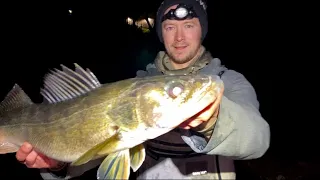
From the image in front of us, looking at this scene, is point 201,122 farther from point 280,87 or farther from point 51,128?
point 280,87

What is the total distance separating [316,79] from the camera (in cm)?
1712

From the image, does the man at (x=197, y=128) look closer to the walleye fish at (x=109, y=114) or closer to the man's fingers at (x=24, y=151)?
the man's fingers at (x=24, y=151)

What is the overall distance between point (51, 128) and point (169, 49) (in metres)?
1.90

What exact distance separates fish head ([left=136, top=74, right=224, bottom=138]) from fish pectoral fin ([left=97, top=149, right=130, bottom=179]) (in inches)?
11.8

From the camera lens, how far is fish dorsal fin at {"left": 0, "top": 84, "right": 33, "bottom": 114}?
9.27ft

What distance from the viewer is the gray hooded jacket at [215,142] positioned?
2.05 metres

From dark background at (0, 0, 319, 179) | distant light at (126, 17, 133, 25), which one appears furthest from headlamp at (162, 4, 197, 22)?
distant light at (126, 17, 133, 25)

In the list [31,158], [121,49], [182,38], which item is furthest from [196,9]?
[121,49]

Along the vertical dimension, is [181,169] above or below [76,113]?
below

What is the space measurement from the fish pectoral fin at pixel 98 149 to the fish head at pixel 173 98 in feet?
0.82

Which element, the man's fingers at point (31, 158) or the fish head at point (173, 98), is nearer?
the fish head at point (173, 98)

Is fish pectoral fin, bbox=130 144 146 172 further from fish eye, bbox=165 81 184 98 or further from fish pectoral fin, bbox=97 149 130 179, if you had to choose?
fish eye, bbox=165 81 184 98

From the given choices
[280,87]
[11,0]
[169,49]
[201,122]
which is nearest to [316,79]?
[280,87]

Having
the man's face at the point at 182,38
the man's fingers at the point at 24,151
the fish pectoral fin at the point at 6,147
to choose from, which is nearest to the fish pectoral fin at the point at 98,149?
the man's fingers at the point at 24,151
